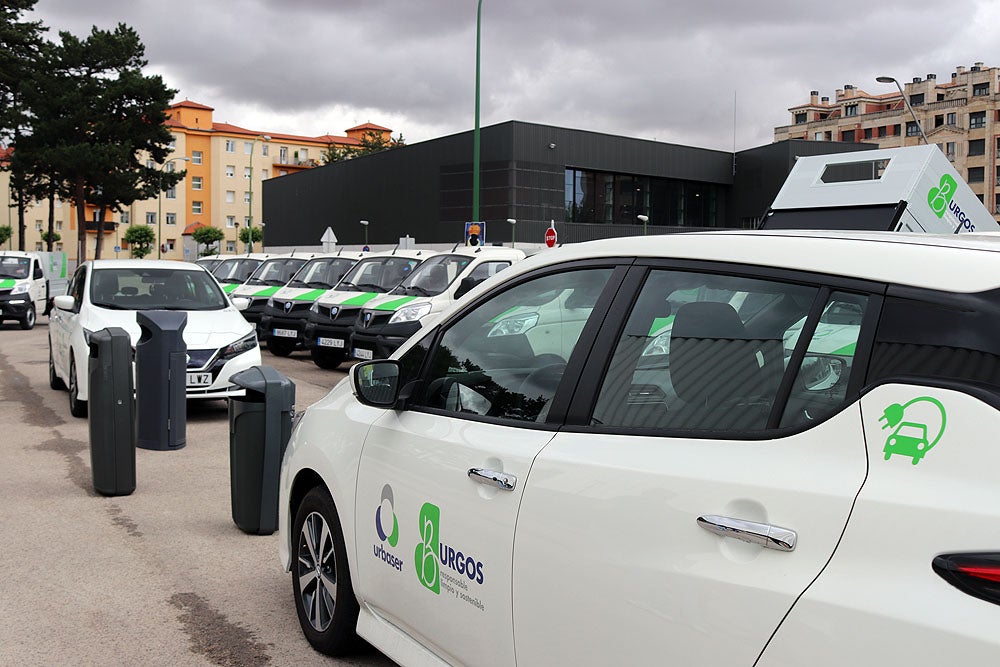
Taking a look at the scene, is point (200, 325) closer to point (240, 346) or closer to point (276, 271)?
point (240, 346)

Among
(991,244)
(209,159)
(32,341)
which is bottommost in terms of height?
(32,341)

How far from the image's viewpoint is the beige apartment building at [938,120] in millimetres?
101625

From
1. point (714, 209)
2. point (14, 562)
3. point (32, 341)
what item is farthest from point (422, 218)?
point (14, 562)

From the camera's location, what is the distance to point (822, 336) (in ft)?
7.22

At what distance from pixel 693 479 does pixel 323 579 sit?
7.07ft

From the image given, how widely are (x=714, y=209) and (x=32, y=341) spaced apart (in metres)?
52.5

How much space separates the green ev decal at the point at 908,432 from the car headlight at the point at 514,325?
1.55 metres

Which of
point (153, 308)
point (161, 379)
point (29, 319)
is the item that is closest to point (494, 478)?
point (161, 379)

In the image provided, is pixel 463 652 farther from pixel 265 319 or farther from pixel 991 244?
pixel 265 319

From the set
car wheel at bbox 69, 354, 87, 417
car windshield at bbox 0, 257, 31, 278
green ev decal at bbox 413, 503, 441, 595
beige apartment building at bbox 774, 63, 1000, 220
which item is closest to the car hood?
car wheel at bbox 69, 354, 87, 417

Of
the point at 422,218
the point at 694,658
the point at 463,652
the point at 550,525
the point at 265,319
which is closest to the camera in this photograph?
the point at 694,658

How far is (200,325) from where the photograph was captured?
416 inches

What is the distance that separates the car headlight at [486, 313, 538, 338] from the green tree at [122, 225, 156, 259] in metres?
107

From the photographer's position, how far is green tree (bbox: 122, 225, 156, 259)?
341ft
